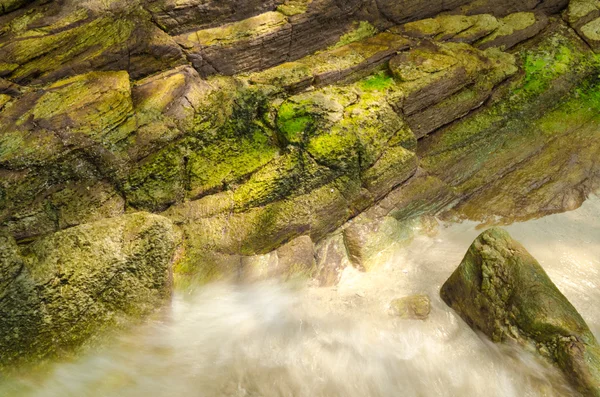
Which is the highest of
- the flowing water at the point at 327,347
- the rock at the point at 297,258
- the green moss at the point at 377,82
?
the green moss at the point at 377,82

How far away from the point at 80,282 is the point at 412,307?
3901mm

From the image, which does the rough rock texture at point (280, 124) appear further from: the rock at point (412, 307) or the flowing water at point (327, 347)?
the rock at point (412, 307)

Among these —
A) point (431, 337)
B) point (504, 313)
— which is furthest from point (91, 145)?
point (504, 313)

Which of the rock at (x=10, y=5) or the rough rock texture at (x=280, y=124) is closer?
the rough rock texture at (x=280, y=124)

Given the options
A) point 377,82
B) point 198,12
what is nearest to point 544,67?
point 377,82

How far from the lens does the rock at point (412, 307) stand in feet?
17.9

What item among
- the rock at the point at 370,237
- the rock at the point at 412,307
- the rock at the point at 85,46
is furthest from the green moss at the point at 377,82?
the rock at the point at 412,307

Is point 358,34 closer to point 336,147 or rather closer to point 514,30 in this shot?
point 336,147

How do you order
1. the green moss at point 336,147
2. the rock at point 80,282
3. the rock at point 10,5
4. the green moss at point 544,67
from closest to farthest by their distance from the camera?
1. the rock at point 80,282
2. the rock at point 10,5
3. the green moss at point 336,147
4. the green moss at point 544,67

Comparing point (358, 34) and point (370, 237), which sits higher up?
point (358, 34)

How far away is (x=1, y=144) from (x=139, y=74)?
1.90 metres

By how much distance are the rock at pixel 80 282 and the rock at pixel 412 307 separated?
2835 mm

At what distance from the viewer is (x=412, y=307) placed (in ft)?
18.0

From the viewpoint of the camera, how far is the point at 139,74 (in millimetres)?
6074
